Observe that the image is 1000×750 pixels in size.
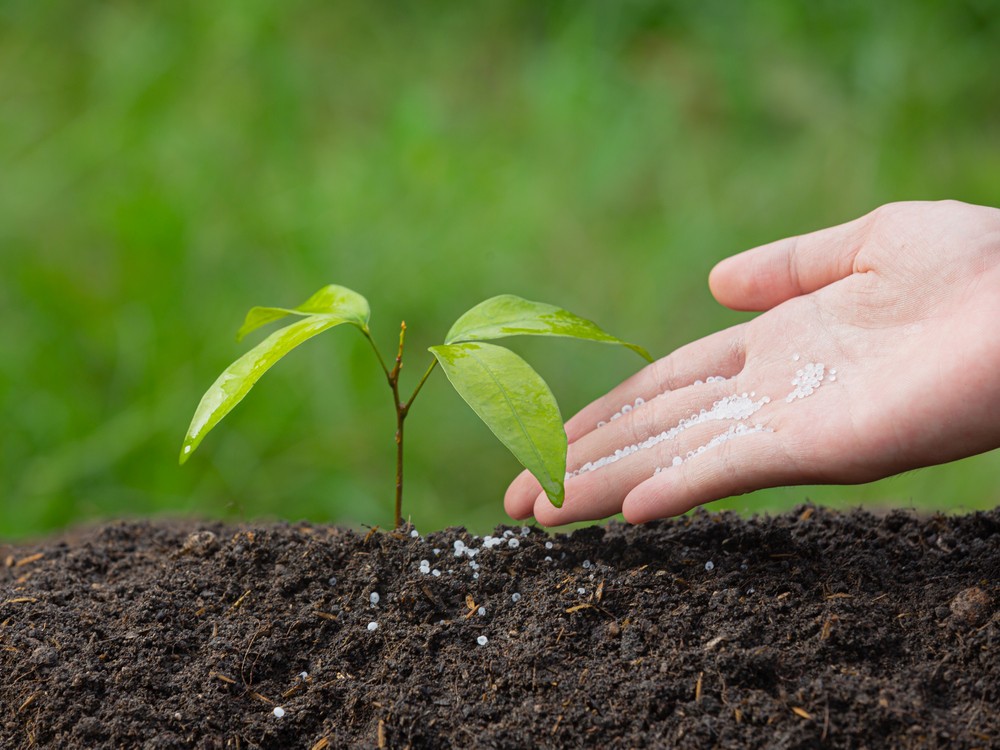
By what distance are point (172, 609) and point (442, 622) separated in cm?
35

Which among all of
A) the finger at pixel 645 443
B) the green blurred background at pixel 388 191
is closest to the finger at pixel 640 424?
the finger at pixel 645 443

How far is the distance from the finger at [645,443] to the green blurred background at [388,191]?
2.82 feet

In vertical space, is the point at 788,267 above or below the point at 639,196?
below

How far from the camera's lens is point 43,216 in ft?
8.82

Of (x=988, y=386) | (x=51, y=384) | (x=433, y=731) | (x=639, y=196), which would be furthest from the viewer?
(x=639, y=196)

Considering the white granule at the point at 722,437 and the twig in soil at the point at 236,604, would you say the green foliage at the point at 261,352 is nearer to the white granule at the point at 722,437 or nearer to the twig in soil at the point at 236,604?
the twig in soil at the point at 236,604

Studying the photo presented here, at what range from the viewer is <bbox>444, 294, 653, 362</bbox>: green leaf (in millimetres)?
1169

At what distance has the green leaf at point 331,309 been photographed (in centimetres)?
118

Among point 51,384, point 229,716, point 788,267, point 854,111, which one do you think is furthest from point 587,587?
point 854,111

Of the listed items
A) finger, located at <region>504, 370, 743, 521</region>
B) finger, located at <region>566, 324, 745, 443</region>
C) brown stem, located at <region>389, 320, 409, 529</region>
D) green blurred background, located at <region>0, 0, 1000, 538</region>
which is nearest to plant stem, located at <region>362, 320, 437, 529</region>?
brown stem, located at <region>389, 320, 409, 529</region>

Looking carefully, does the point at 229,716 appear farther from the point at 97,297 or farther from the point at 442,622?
the point at 97,297

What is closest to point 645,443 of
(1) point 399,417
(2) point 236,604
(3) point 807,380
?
(3) point 807,380

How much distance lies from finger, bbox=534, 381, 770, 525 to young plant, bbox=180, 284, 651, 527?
0.16m

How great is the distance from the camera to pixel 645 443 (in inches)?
51.7
